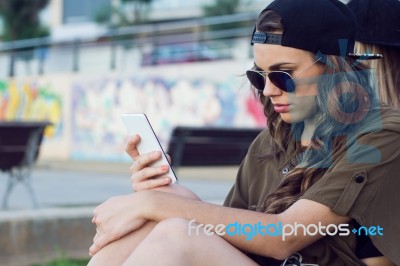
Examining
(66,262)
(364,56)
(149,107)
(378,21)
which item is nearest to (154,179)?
(364,56)

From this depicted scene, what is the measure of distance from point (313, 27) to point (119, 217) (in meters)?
0.74

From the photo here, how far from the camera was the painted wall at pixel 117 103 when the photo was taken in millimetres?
17016

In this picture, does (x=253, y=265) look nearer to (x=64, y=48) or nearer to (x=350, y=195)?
(x=350, y=195)

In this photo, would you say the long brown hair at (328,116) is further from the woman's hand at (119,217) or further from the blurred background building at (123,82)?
the blurred background building at (123,82)

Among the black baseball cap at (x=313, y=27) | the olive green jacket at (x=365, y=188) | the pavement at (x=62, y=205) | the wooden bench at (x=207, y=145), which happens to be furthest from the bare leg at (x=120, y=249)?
the wooden bench at (x=207, y=145)

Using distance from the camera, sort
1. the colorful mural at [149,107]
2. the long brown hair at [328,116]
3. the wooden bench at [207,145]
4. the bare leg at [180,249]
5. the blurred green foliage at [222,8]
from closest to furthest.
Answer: the bare leg at [180,249], the long brown hair at [328,116], the wooden bench at [207,145], the colorful mural at [149,107], the blurred green foliage at [222,8]

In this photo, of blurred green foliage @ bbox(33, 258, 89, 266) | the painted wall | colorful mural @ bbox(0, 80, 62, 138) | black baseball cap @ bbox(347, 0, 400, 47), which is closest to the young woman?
black baseball cap @ bbox(347, 0, 400, 47)

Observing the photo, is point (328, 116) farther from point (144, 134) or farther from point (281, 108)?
point (144, 134)

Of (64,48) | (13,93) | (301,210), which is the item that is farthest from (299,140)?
(13,93)

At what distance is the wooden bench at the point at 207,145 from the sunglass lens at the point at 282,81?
587 centimetres

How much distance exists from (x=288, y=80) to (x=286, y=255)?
0.48 metres

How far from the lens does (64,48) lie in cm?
2109

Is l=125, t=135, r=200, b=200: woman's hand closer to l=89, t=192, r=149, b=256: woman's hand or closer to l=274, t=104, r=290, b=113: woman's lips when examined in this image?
l=89, t=192, r=149, b=256: woman's hand

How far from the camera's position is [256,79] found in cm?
267
